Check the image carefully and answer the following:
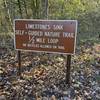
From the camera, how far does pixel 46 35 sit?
18.5 ft

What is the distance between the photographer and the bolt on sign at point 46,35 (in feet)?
17.7

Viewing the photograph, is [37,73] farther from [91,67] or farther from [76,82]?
[91,67]

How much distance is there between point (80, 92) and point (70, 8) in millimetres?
7060

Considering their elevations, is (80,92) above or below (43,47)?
below

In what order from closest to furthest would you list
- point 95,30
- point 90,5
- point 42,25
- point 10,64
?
point 42,25 → point 10,64 → point 95,30 → point 90,5

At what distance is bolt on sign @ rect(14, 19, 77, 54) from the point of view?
539 cm

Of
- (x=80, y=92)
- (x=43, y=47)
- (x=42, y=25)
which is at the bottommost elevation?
(x=80, y=92)

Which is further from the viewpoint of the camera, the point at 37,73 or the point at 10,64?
the point at 10,64

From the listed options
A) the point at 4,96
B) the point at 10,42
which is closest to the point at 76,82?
the point at 4,96

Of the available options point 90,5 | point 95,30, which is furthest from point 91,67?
point 90,5

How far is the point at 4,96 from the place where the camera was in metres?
5.22

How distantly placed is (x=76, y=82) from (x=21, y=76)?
1362 millimetres

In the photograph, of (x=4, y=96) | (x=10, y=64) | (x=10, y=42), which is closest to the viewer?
(x=4, y=96)

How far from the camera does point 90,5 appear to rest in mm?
14836
